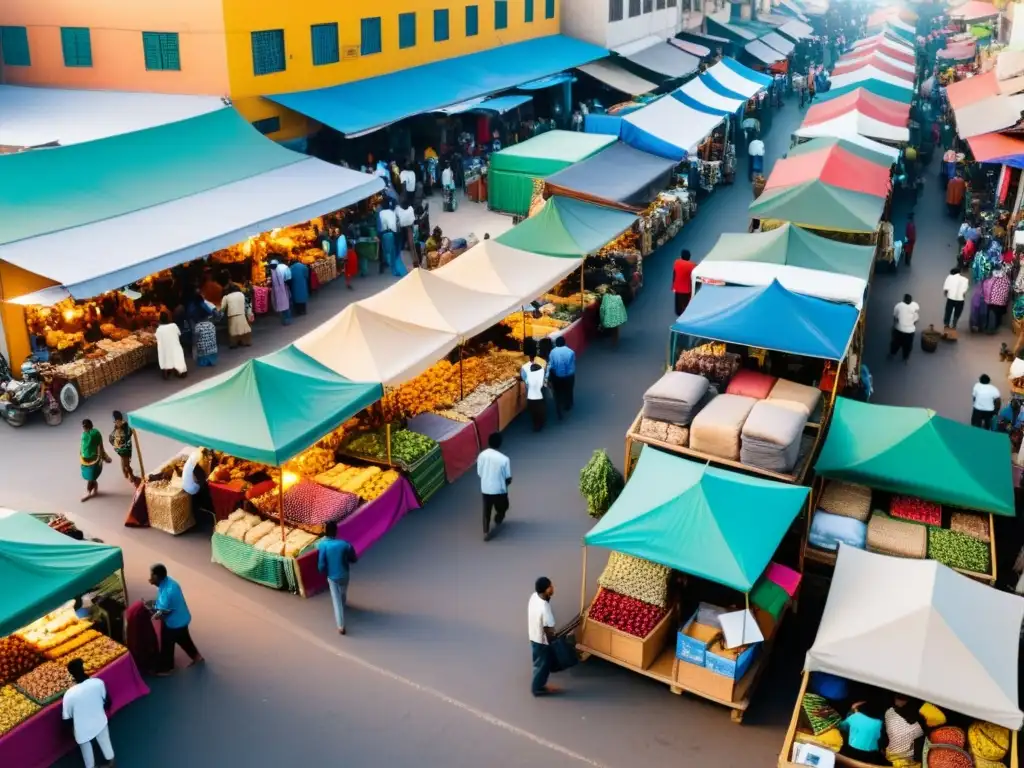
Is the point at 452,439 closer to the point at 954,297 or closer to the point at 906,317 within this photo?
the point at 906,317

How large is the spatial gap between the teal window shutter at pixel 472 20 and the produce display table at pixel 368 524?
21.6 m

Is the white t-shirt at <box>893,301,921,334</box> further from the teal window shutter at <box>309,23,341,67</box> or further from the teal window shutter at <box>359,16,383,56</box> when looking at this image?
the teal window shutter at <box>359,16,383,56</box>

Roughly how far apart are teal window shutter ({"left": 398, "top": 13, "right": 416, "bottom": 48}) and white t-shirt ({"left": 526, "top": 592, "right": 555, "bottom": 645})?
→ 21.1 meters

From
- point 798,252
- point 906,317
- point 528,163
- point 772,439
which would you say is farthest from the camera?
point 528,163

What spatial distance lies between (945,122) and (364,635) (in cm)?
2985

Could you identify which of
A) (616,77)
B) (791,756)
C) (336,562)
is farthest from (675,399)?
(616,77)

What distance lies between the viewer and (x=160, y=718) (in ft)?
27.7

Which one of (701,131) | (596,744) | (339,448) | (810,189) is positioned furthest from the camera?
(701,131)

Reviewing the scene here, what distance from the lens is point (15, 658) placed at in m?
8.29

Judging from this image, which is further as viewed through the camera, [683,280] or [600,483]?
[683,280]

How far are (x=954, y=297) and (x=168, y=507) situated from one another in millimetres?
12918

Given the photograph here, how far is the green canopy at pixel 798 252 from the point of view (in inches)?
551

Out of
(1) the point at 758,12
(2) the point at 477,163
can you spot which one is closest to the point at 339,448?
(2) the point at 477,163

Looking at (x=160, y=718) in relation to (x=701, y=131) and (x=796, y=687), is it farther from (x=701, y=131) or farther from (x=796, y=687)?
(x=701, y=131)
